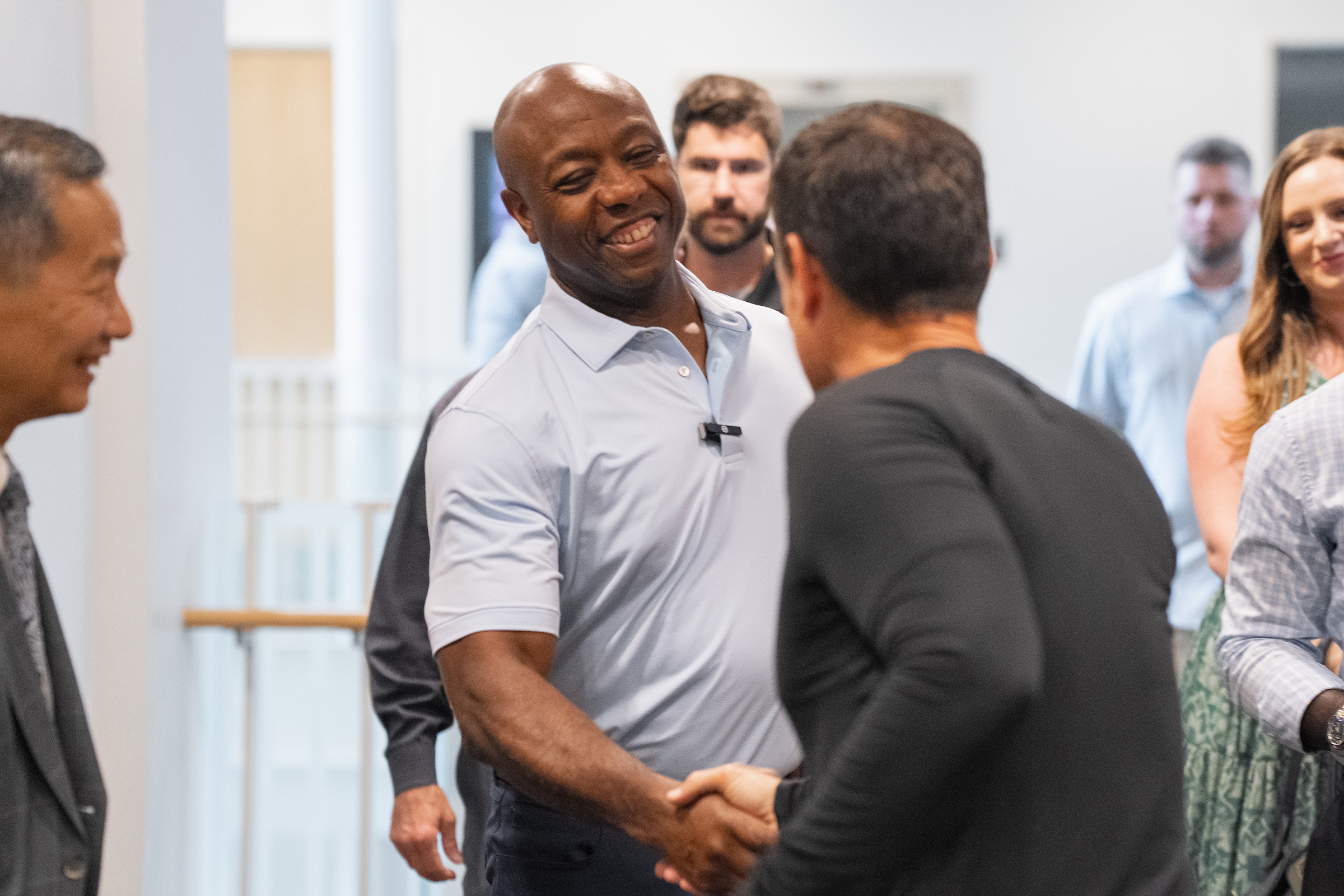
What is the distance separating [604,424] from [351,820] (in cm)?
191

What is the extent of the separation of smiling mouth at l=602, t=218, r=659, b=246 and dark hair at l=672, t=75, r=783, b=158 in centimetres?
113

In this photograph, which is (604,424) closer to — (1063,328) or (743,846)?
(743,846)

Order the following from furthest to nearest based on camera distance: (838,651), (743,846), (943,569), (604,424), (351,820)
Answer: (351,820), (604,424), (743,846), (838,651), (943,569)

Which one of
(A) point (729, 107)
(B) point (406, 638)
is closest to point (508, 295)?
(A) point (729, 107)

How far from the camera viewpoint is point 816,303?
3.34 ft

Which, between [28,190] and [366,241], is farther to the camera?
[366,241]

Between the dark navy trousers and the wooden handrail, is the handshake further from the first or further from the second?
the wooden handrail

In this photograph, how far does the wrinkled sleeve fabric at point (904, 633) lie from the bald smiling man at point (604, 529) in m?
0.33

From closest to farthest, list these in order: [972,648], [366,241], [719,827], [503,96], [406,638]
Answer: [972,648], [719,827], [406,638], [366,241], [503,96]

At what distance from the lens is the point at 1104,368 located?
3.43 metres

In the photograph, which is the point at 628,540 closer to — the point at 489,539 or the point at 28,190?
the point at 489,539

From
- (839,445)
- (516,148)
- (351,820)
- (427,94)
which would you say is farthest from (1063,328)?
(839,445)

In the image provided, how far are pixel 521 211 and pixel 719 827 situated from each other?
747mm

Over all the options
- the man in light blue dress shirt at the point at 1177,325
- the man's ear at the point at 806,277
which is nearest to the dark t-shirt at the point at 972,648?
the man's ear at the point at 806,277
